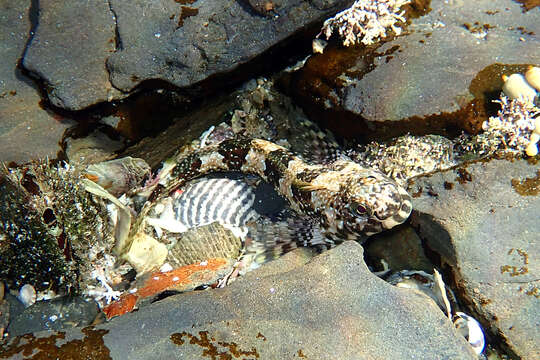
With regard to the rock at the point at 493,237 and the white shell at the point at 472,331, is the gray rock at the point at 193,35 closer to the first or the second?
the rock at the point at 493,237

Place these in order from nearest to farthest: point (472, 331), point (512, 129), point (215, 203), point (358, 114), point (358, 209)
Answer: point (472, 331), point (512, 129), point (358, 209), point (358, 114), point (215, 203)

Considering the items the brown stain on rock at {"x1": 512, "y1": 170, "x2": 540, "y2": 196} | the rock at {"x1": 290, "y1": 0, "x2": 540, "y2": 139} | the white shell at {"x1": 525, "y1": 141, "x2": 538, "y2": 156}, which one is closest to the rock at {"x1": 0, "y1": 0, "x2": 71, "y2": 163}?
the rock at {"x1": 290, "y1": 0, "x2": 540, "y2": 139}

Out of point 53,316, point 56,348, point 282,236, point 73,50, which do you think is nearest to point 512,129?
point 282,236

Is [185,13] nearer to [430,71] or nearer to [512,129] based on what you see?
[430,71]

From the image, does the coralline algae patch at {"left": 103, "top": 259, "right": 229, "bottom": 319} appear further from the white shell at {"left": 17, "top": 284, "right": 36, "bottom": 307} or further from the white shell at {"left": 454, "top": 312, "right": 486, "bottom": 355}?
the white shell at {"left": 454, "top": 312, "right": 486, "bottom": 355}

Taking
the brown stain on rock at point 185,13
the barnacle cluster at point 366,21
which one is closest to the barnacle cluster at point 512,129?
the barnacle cluster at point 366,21

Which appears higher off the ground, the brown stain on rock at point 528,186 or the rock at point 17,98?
the rock at point 17,98
